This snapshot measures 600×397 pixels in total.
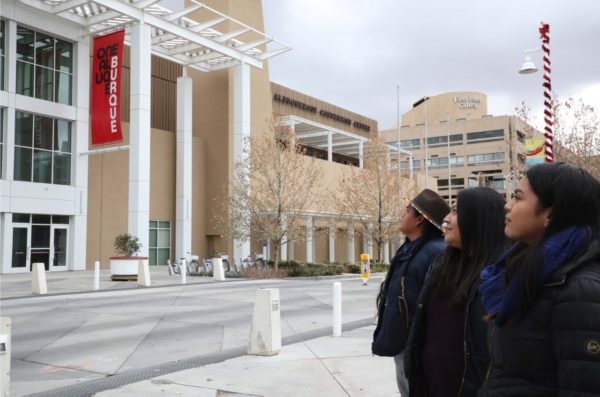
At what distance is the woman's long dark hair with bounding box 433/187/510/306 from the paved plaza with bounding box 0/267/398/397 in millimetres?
3418

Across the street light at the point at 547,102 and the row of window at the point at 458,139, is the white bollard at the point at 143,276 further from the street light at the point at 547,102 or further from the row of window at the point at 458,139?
the row of window at the point at 458,139

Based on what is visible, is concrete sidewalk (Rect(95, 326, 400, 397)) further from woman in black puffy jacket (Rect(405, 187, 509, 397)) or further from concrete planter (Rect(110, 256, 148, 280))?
concrete planter (Rect(110, 256, 148, 280))

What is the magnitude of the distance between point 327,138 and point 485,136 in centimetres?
4759

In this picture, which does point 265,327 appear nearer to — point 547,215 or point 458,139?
point 547,215

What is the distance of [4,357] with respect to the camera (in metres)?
5.32

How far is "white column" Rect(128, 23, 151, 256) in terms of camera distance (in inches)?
1240

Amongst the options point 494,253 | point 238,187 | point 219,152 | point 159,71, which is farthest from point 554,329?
point 159,71

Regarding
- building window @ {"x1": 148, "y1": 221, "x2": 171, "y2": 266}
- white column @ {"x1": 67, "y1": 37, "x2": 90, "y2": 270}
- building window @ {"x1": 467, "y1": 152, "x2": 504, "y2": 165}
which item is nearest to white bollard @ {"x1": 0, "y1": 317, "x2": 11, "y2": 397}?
white column @ {"x1": 67, "y1": 37, "x2": 90, "y2": 270}

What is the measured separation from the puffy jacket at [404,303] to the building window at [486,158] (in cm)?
9054

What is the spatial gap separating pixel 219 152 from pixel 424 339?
38.8 metres

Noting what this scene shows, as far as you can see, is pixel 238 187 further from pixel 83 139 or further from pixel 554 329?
pixel 554 329

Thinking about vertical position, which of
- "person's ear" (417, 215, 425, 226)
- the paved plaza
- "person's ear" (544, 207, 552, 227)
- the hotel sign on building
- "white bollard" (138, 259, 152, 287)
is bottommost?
the paved plaza

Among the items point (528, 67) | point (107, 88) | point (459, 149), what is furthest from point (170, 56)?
point (459, 149)

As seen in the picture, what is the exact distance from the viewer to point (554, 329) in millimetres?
2018
